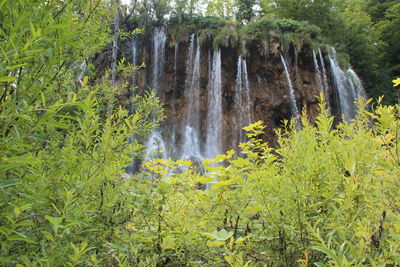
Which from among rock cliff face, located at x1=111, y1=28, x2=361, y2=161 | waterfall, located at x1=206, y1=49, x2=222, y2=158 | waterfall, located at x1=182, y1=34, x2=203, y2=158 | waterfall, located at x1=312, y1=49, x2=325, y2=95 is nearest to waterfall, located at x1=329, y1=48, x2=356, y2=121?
rock cliff face, located at x1=111, y1=28, x2=361, y2=161

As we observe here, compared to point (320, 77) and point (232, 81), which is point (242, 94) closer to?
point (232, 81)

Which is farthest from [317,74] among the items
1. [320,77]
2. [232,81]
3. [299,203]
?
[299,203]

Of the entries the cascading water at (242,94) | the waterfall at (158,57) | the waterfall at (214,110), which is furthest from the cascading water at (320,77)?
the waterfall at (158,57)

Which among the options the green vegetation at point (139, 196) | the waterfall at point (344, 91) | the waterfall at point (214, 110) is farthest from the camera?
the waterfall at point (344, 91)

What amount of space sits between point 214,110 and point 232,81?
2.14 m

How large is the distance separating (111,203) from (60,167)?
0.28m

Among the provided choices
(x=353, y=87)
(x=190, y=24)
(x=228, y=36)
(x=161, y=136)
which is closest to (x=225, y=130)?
(x=161, y=136)

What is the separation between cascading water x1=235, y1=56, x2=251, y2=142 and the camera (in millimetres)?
15547

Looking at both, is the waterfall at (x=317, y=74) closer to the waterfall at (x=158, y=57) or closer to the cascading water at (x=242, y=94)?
the cascading water at (x=242, y=94)

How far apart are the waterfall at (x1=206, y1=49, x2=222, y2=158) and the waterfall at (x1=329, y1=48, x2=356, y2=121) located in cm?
726

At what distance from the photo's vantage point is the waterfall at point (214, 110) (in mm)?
14938

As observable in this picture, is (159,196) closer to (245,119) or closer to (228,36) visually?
(245,119)

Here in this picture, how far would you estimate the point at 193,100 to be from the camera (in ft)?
52.6

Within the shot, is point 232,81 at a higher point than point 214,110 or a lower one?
higher
